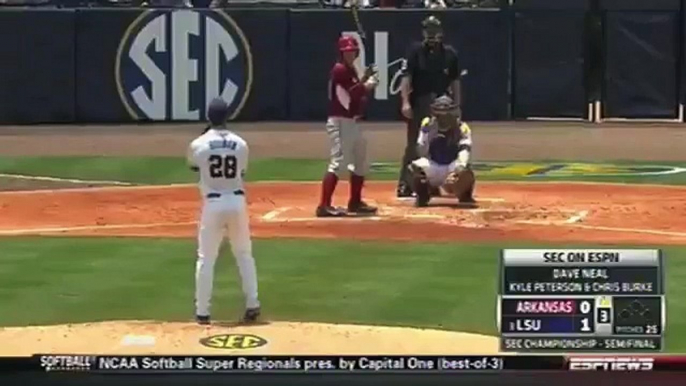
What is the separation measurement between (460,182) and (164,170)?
6.20m

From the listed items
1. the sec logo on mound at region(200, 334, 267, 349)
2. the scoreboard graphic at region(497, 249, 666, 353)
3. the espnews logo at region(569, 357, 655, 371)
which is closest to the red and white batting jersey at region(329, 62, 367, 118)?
the sec logo on mound at region(200, 334, 267, 349)

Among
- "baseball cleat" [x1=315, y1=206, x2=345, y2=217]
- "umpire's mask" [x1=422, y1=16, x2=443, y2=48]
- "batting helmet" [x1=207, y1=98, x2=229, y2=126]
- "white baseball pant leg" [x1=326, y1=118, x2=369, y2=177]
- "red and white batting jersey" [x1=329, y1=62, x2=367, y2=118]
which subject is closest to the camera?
"batting helmet" [x1=207, y1=98, x2=229, y2=126]

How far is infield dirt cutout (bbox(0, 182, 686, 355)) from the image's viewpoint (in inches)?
Answer: 426

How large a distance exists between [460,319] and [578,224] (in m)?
5.19

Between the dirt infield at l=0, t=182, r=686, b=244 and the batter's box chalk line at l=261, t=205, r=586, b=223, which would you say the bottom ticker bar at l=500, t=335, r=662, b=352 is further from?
the batter's box chalk line at l=261, t=205, r=586, b=223

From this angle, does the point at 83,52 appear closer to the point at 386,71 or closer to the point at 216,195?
the point at 386,71

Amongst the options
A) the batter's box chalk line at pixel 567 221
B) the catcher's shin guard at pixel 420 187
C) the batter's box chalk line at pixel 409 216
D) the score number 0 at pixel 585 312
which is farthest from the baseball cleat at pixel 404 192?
the score number 0 at pixel 585 312

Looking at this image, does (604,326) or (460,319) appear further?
(460,319)

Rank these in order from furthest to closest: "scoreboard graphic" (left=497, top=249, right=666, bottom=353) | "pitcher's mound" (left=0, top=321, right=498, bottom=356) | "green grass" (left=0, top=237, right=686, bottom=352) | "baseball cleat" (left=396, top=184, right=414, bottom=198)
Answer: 1. "baseball cleat" (left=396, top=184, right=414, bottom=198)
2. "green grass" (left=0, top=237, right=686, bottom=352)
3. "pitcher's mound" (left=0, top=321, right=498, bottom=356)
4. "scoreboard graphic" (left=497, top=249, right=666, bottom=353)

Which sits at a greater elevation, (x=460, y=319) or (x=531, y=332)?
(x=531, y=332)

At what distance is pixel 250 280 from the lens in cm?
1136

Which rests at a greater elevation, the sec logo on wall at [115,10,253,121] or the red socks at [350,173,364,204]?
the sec logo on wall at [115,10,253,121]

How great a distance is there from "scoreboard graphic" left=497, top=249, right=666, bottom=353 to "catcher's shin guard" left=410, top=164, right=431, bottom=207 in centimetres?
1005

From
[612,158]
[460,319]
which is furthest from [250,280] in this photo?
[612,158]
